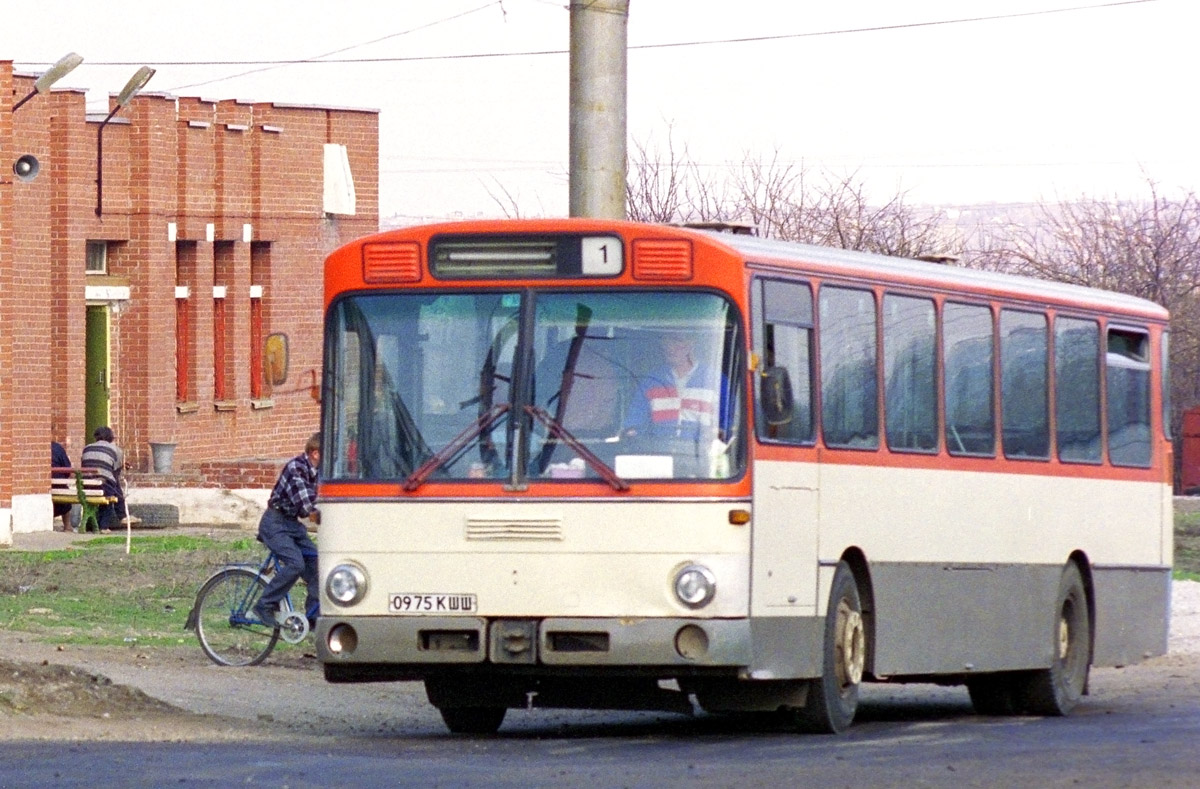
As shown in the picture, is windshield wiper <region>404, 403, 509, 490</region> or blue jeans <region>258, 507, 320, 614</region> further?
blue jeans <region>258, 507, 320, 614</region>

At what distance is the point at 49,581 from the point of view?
937 inches

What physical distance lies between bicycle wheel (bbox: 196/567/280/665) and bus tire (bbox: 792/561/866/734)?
5186mm

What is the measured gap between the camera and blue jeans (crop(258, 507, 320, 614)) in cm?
1650

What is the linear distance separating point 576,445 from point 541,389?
32cm

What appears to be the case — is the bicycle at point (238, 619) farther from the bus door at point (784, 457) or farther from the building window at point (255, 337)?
the building window at point (255, 337)

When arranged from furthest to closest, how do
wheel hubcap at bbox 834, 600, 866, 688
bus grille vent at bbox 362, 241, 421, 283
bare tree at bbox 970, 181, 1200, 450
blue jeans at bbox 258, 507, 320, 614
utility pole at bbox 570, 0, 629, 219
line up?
bare tree at bbox 970, 181, 1200, 450 < blue jeans at bbox 258, 507, 320, 614 < utility pole at bbox 570, 0, 629, 219 < wheel hubcap at bbox 834, 600, 866, 688 < bus grille vent at bbox 362, 241, 421, 283

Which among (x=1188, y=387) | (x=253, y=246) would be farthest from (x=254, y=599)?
(x=1188, y=387)

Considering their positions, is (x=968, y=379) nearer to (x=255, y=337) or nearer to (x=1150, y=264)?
(x=255, y=337)

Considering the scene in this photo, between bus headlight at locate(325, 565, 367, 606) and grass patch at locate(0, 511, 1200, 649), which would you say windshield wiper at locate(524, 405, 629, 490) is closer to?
bus headlight at locate(325, 565, 367, 606)

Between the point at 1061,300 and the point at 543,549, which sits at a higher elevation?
the point at 1061,300

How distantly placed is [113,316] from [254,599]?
21.4m

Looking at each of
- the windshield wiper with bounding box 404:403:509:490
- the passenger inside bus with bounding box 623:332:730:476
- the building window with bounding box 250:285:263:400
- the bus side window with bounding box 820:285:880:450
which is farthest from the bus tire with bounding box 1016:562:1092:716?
the building window with bounding box 250:285:263:400

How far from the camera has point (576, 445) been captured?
38.7ft

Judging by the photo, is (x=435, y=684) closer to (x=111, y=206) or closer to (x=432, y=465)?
(x=432, y=465)
